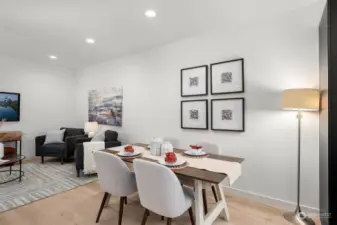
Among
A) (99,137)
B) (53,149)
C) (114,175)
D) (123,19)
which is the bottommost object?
(53,149)

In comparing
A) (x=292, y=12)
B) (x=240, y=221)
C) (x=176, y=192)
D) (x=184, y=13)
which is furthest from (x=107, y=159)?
(x=292, y=12)

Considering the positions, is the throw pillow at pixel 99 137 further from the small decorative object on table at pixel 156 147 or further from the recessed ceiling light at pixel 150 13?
the recessed ceiling light at pixel 150 13

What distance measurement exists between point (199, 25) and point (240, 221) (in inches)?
106

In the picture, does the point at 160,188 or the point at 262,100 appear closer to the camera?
the point at 160,188

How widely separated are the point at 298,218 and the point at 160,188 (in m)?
1.76

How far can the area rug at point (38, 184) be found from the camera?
2668mm

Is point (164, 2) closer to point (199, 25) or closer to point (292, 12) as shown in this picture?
point (199, 25)

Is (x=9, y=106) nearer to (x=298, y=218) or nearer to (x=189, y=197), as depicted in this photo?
(x=189, y=197)

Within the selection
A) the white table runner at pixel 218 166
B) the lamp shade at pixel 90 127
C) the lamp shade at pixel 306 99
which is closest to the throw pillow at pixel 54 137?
the lamp shade at pixel 90 127

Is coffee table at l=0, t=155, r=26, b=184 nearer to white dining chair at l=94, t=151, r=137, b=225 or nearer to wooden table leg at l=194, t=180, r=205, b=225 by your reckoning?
white dining chair at l=94, t=151, r=137, b=225

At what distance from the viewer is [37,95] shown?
198 inches

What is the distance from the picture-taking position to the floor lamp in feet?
6.54

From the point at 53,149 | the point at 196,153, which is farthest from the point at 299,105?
the point at 53,149

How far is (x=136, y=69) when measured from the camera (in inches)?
165
